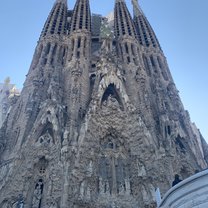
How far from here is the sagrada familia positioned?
45.8 ft

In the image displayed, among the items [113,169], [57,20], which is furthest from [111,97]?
[57,20]

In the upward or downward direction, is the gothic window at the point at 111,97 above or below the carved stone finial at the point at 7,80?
below

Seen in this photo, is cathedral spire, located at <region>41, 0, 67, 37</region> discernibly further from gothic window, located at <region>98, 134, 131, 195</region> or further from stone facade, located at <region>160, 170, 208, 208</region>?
stone facade, located at <region>160, 170, 208, 208</region>

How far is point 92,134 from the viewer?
16344 mm

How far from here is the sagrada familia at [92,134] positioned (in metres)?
13.9

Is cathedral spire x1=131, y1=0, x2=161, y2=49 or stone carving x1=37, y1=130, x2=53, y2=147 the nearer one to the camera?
stone carving x1=37, y1=130, x2=53, y2=147

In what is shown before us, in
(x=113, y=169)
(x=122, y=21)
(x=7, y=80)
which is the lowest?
(x=113, y=169)


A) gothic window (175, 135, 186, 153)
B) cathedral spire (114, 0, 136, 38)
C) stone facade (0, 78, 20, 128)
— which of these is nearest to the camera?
gothic window (175, 135, 186, 153)

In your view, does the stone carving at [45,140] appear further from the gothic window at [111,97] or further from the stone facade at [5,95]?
the stone facade at [5,95]

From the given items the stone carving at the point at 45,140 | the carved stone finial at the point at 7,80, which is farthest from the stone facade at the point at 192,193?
the carved stone finial at the point at 7,80

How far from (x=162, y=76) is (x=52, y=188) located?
1361cm

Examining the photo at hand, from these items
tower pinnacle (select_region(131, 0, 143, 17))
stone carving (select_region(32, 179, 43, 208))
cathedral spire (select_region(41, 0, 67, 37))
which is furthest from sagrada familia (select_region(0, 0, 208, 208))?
tower pinnacle (select_region(131, 0, 143, 17))

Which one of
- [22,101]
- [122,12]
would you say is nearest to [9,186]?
[22,101]

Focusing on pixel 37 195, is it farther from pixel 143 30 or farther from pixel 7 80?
pixel 7 80
